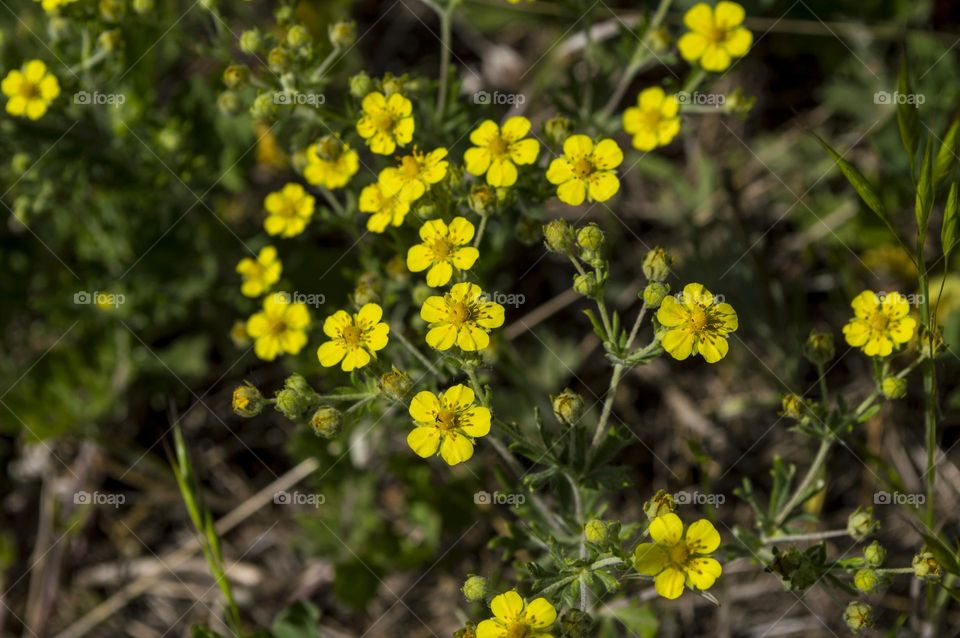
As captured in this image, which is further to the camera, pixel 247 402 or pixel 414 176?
pixel 414 176

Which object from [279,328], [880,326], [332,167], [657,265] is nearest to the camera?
[657,265]

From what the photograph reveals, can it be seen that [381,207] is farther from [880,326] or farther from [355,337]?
[880,326]

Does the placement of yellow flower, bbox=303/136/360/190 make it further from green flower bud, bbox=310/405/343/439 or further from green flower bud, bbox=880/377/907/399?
green flower bud, bbox=880/377/907/399

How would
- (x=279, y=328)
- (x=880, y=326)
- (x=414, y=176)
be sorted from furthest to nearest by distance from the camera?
(x=279, y=328)
(x=414, y=176)
(x=880, y=326)

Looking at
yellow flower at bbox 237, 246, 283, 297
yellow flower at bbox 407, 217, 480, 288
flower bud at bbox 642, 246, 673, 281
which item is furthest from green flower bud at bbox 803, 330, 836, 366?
yellow flower at bbox 237, 246, 283, 297

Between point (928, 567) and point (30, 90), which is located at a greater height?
point (30, 90)

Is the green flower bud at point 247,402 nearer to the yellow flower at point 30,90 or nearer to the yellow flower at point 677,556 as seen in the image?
the yellow flower at point 677,556

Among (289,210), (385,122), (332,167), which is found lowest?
(289,210)

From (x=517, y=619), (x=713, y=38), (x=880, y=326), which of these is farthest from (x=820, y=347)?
(x=517, y=619)
